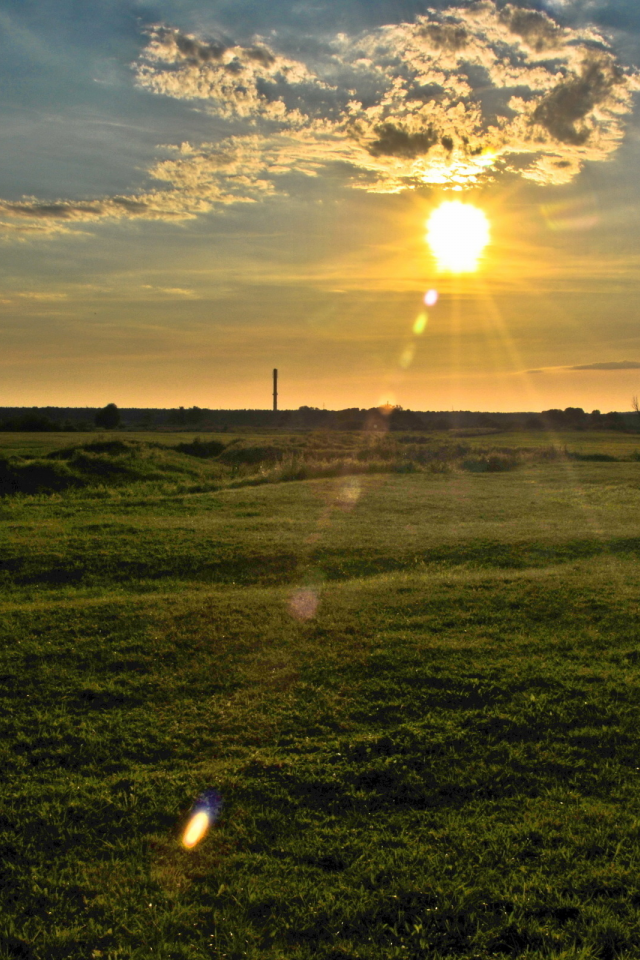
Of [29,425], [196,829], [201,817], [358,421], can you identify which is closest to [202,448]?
[29,425]

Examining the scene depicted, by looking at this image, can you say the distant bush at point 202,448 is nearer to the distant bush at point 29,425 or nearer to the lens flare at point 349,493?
the distant bush at point 29,425

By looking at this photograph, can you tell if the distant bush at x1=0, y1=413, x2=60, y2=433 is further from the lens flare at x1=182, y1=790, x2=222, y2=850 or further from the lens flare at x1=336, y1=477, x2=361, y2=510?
the lens flare at x1=182, y1=790, x2=222, y2=850

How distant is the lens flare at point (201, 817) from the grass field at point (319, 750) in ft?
0.28

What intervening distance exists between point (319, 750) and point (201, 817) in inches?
59.4

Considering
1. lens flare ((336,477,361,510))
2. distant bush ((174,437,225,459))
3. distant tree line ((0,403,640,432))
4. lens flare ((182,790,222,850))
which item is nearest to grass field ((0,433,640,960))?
lens flare ((182,790,222,850))

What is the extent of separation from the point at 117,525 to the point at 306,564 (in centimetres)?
604

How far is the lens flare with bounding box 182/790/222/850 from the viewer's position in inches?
226

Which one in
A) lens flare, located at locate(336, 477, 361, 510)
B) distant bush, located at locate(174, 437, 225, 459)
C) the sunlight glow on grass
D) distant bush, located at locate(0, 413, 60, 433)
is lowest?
the sunlight glow on grass

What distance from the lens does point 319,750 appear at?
718cm

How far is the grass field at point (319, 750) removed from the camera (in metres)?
4.84

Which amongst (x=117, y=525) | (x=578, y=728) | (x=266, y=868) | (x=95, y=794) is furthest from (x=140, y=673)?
(x=117, y=525)

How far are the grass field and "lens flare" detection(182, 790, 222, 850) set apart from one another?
85 mm

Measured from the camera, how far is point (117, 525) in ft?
62.5

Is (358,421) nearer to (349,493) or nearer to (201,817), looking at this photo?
(349,493)
